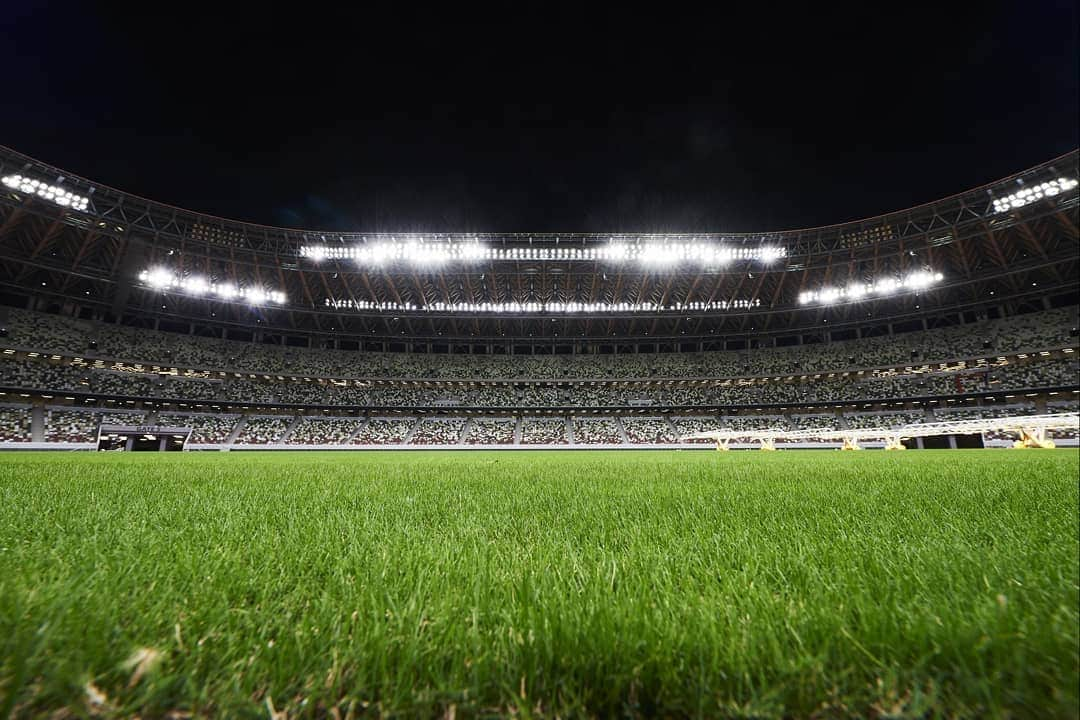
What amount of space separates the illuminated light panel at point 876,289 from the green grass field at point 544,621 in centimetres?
4693

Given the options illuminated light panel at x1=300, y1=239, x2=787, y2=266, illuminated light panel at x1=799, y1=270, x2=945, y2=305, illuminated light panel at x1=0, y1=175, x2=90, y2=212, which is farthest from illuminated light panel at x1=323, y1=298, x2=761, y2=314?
illuminated light panel at x1=0, y1=175, x2=90, y2=212

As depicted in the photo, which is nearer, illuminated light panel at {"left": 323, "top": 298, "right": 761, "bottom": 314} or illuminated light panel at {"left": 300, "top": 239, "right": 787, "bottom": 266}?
illuminated light panel at {"left": 300, "top": 239, "right": 787, "bottom": 266}

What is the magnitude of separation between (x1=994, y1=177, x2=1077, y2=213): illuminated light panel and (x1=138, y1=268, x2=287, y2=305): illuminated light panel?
5829cm

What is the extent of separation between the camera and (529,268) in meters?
39.1

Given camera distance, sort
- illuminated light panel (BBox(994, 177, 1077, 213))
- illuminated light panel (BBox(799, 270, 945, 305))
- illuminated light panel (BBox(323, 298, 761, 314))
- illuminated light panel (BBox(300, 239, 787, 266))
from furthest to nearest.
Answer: illuminated light panel (BBox(323, 298, 761, 314)) < illuminated light panel (BBox(799, 270, 945, 305)) < illuminated light panel (BBox(300, 239, 787, 266)) < illuminated light panel (BBox(994, 177, 1077, 213))

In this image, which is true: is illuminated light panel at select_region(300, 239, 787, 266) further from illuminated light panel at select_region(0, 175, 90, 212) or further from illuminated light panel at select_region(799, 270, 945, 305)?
illuminated light panel at select_region(0, 175, 90, 212)

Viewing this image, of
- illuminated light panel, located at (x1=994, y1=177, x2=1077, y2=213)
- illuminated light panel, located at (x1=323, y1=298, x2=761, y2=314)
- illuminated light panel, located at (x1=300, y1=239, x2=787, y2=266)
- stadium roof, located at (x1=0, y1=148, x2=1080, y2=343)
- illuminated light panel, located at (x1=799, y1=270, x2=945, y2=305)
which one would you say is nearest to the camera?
illuminated light panel, located at (x1=994, y1=177, x2=1077, y2=213)

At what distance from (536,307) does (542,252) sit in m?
10.6

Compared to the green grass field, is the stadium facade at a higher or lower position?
higher

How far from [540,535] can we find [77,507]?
3866 mm

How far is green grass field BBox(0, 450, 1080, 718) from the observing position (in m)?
0.78

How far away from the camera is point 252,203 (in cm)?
3591

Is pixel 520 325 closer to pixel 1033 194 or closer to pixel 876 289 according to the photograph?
pixel 876 289

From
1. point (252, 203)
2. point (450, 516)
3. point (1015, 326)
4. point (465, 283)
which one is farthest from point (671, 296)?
point (450, 516)
